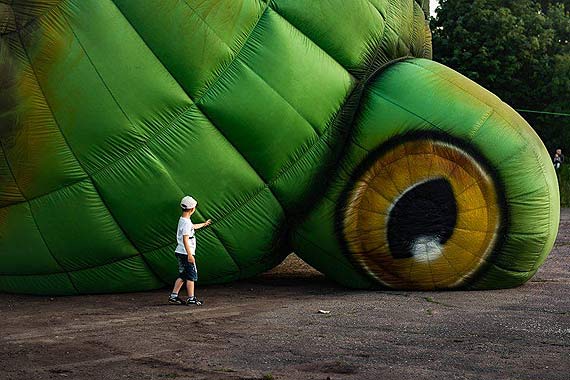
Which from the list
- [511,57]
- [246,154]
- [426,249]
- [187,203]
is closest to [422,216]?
[426,249]

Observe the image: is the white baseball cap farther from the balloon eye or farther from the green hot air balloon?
the balloon eye

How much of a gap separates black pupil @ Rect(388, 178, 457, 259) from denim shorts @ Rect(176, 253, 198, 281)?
175 centimetres

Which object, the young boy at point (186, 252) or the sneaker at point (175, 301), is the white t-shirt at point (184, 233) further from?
the sneaker at point (175, 301)

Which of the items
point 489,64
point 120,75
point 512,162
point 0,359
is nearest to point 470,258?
point 512,162

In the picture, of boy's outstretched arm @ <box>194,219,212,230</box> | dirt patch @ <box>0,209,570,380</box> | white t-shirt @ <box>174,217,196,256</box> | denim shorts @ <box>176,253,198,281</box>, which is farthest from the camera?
boy's outstretched arm @ <box>194,219,212,230</box>

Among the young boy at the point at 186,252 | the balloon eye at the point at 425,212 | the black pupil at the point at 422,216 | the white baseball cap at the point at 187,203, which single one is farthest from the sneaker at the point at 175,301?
the black pupil at the point at 422,216

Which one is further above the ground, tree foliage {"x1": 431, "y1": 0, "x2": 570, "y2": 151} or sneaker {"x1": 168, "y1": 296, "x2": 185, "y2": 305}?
tree foliage {"x1": 431, "y1": 0, "x2": 570, "y2": 151}

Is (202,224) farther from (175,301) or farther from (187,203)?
(175,301)

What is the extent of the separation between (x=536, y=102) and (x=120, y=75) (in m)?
26.6

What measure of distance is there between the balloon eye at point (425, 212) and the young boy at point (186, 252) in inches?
54.8

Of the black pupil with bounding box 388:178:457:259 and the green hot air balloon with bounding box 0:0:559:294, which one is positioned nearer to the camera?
the green hot air balloon with bounding box 0:0:559:294

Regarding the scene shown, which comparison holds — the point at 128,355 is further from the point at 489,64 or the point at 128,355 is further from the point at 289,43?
the point at 489,64

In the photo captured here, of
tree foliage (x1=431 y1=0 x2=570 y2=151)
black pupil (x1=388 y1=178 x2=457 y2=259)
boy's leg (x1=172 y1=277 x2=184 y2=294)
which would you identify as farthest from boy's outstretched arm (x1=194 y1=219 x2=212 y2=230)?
tree foliage (x1=431 y1=0 x2=570 y2=151)

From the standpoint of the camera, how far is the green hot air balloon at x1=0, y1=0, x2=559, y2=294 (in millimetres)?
8438
